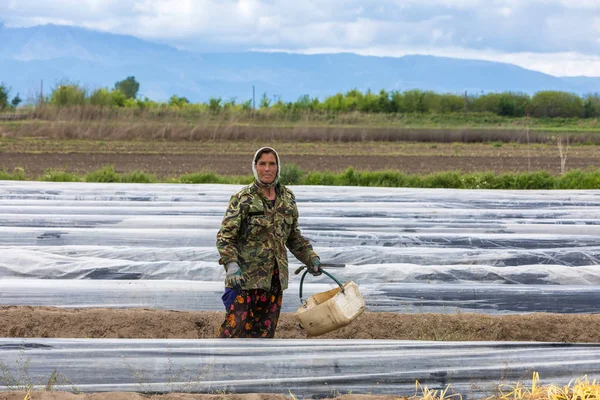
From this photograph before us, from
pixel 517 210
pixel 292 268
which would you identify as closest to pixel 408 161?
pixel 517 210

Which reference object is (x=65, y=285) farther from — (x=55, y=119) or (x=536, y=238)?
(x=55, y=119)

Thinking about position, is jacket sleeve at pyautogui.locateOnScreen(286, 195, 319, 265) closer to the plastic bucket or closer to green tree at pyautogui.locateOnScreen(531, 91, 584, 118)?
the plastic bucket

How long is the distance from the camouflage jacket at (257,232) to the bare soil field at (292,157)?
11041 millimetres

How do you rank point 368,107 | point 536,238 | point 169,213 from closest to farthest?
point 536,238, point 169,213, point 368,107

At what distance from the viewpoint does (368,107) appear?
132 ft

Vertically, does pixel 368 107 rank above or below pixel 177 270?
above

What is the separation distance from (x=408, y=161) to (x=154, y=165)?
244 inches

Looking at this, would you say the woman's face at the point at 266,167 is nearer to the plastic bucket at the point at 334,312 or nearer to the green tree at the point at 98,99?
the plastic bucket at the point at 334,312

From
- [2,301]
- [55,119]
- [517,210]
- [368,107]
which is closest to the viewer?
[2,301]

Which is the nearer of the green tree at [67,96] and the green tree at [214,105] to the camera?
the green tree at [67,96]

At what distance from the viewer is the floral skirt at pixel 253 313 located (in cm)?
412

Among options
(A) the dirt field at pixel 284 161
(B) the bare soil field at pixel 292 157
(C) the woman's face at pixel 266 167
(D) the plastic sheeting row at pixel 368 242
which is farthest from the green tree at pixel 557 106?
(C) the woman's face at pixel 266 167

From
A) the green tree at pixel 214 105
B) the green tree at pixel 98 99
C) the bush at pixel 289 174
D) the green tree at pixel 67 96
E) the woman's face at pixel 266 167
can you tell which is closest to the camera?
the woman's face at pixel 266 167

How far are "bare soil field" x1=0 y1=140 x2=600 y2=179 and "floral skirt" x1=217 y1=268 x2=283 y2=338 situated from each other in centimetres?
1096
